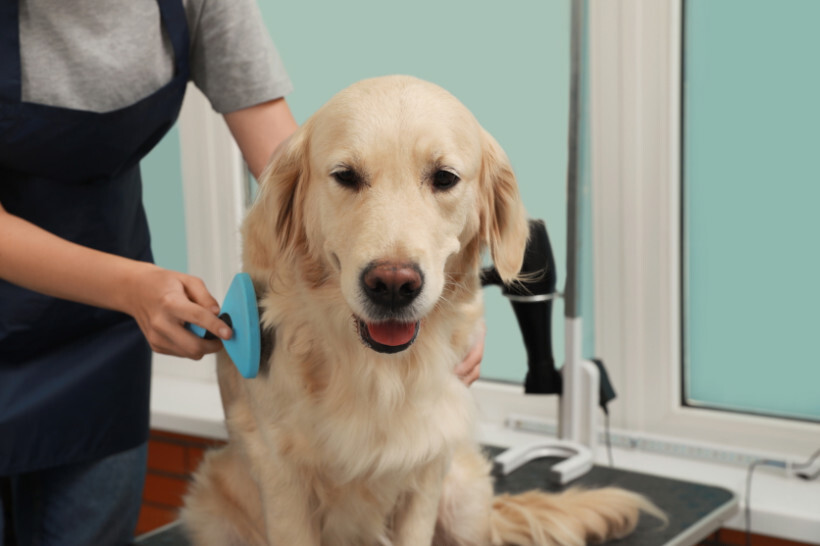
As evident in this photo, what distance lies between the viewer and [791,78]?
5.57 ft

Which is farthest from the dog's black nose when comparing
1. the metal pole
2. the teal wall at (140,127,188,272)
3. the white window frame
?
the teal wall at (140,127,188,272)

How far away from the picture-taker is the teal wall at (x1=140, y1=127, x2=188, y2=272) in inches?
99.0

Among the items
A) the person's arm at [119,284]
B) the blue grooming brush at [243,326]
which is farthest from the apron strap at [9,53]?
the blue grooming brush at [243,326]

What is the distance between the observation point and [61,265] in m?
1.02

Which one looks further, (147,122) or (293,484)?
(147,122)

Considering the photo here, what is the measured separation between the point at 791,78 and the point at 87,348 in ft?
4.59

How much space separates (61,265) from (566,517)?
82 centimetres

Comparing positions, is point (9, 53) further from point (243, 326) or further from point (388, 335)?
point (388, 335)

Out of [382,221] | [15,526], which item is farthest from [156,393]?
[382,221]

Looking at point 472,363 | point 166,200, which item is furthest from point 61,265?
point 166,200

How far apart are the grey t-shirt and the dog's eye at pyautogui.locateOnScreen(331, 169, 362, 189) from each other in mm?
390

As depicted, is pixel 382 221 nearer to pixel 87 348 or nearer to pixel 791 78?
pixel 87 348

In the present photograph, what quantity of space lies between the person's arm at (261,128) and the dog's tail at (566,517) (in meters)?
0.65

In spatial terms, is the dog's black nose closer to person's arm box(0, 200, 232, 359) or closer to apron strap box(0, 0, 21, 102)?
person's arm box(0, 200, 232, 359)
